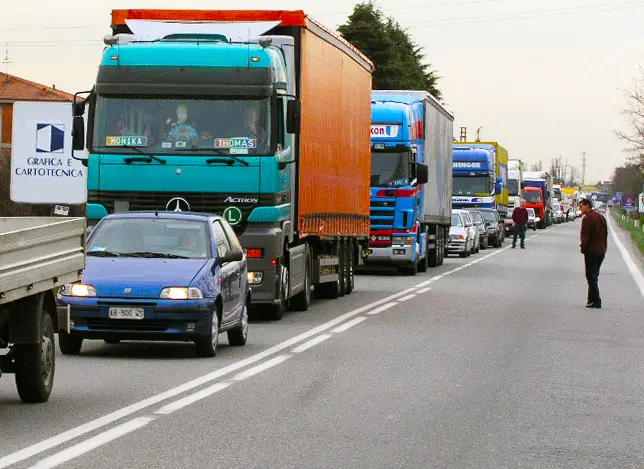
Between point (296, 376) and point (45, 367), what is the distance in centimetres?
286

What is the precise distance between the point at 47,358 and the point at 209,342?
12.1 feet

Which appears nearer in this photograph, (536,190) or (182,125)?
(182,125)

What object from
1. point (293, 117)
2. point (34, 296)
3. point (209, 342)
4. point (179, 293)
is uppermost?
point (293, 117)

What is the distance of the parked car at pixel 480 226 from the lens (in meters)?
57.6

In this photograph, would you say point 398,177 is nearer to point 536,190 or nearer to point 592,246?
point 592,246

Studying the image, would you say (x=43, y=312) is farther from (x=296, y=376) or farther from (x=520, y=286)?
(x=520, y=286)

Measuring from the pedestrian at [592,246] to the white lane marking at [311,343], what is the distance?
8036 mm

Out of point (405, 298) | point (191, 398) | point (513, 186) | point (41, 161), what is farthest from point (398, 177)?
point (513, 186)

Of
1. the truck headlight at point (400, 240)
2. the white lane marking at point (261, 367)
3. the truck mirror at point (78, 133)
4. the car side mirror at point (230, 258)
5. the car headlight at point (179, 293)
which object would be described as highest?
the truck mirror at point (78, 133)

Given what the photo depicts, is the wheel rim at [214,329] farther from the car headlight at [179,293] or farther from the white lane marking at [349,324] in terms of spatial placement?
A: the white lane marking at [349,324]

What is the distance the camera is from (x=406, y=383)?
13562 mm

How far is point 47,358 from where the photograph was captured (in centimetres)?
1173

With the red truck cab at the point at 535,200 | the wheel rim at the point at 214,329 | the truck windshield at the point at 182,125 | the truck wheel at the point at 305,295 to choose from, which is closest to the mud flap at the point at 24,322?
the wheel rim at the point at 214,329

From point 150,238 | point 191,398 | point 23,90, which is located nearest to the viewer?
point 191,398
